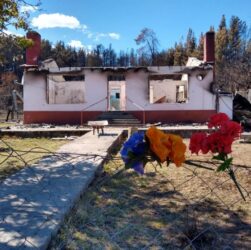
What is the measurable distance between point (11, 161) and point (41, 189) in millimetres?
3787

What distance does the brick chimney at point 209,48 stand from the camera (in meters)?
22.7

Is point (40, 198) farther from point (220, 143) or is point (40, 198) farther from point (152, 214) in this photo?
point (220, 143)

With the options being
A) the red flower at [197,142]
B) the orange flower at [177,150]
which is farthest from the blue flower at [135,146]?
the red flower at [197,142]

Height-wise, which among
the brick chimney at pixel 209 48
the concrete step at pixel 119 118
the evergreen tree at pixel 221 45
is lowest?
the concrete step at pixel 119 118

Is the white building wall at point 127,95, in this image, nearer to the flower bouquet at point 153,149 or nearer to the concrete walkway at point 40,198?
the concrete walkway at point 40,198

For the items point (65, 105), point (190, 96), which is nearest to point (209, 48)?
point (190, 96)

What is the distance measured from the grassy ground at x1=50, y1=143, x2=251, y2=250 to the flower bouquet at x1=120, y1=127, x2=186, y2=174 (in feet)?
2.01

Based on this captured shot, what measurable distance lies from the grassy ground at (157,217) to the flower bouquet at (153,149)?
61 cm

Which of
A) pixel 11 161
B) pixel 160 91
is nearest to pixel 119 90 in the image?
pixel 160 91

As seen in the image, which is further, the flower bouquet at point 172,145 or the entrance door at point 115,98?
the entrance door at point 115,98

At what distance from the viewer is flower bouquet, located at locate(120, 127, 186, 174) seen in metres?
2.33

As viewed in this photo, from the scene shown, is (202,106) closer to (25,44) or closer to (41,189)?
(25,44)

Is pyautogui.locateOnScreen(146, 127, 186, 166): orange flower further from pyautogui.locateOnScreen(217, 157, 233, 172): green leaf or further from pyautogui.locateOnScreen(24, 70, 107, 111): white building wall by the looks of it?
pyautogui.locateOnScreen(24, 70, 107, 111): white building wall

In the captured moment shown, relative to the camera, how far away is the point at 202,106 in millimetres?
21688
